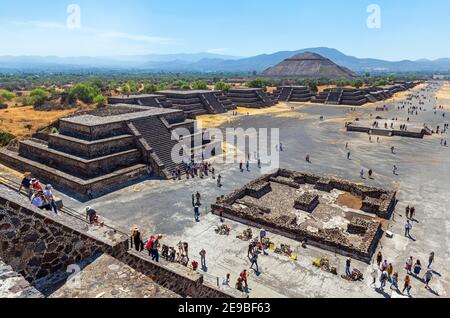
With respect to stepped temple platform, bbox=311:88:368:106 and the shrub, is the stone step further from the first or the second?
stepped temple platform, bbox=311:88:368:106

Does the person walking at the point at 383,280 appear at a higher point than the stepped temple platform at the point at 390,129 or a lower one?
lower

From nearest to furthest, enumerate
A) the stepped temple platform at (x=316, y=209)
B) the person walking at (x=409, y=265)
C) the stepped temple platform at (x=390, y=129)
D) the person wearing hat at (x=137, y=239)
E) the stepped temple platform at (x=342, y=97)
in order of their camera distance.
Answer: the person wearing hat at (x=137, y=239) → the person walking at (x=409, y=265) → the stepped temple platform at (x=316, y=209) → the stepped temple platform at (x=390, y=129) → the stepped temple platform at (x=342, y=97)

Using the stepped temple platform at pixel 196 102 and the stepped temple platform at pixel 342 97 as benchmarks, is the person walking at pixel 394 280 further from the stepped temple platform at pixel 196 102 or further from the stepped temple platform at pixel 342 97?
the stepped temple platform at pixel 342 97

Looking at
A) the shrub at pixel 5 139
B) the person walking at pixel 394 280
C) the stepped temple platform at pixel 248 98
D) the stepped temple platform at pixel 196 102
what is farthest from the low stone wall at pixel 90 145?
the stepped temple platform at pixel 248 98

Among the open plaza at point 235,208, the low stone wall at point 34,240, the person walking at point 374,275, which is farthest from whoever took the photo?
the person walking at point 374,275

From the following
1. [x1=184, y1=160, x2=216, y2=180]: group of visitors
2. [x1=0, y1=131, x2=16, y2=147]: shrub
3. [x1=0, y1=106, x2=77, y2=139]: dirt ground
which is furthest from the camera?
[x1=0, y1=106, x2=77, y2=139]: dirt ground

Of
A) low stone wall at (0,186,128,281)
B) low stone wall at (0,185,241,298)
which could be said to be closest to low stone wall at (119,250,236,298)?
low stone wall at (0,185,241,298)
